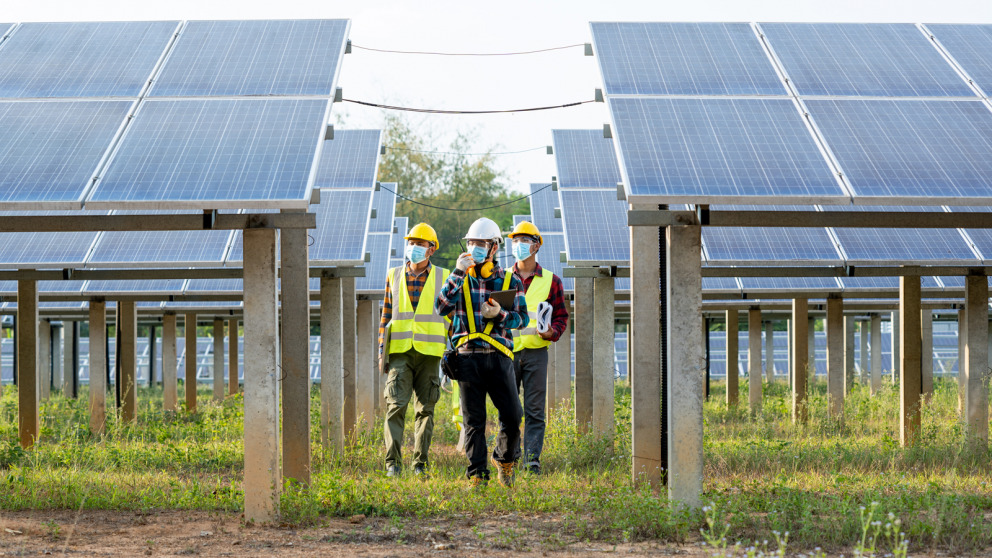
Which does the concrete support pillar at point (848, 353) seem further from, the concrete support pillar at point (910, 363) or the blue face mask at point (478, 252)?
the blue face mask at point (478, 252)

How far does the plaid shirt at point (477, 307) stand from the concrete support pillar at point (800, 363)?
26.5 ft

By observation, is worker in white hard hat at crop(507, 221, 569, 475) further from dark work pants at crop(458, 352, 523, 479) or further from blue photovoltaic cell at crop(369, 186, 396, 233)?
blue photovoltaic cell at crop(369, 186, 396, 233)

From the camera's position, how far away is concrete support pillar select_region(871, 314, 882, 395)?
26000 millimetres

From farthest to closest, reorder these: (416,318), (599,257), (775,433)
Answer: (775,433), (599,257), (416,318)

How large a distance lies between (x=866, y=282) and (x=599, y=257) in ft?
19.9

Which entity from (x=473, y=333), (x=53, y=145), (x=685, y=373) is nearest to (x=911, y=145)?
(x=685, y=373)

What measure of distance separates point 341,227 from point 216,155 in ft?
14.9

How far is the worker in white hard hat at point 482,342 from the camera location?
8.45 m

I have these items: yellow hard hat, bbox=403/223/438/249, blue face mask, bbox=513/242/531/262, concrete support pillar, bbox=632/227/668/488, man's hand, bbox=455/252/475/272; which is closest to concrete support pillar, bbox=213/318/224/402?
yellow hard hat, bbox=403/223/438/249

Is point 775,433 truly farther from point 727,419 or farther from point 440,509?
point 440,509

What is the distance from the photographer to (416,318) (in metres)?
9.69

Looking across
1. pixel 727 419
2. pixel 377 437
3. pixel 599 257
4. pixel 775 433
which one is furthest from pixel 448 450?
A: pixel 727 419

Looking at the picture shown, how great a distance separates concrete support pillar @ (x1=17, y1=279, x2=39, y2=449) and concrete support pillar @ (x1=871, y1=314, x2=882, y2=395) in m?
20.0

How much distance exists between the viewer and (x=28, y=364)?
12.4m
